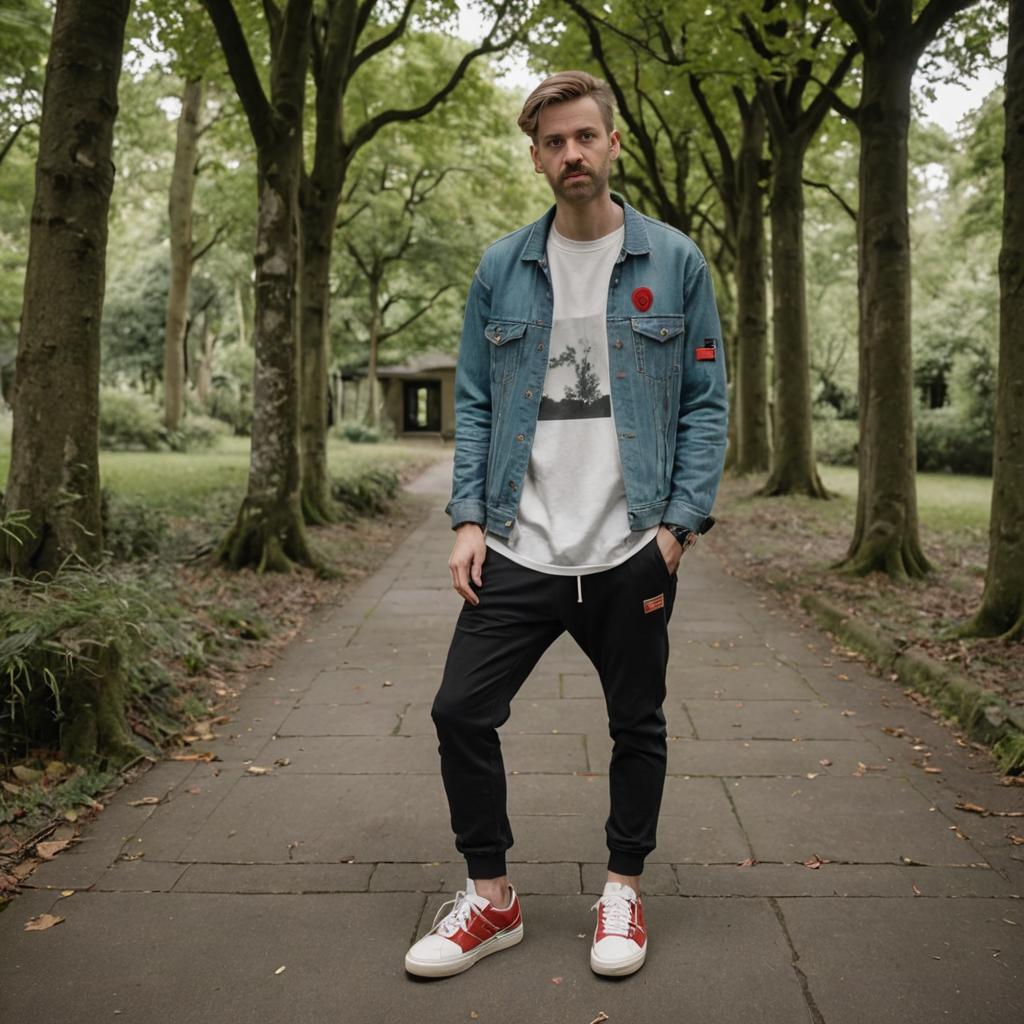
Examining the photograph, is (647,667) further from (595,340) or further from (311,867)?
(311,867)

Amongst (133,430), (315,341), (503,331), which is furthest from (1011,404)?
(133,430)

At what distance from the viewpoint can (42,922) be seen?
9.88 ft

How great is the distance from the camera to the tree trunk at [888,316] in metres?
8.57

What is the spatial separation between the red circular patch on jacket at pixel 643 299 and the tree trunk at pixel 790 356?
1288 centimetres

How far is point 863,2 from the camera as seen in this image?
886 centimetres

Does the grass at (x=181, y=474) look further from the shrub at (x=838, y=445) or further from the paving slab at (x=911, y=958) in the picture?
the shrub at (x=838, y=445)

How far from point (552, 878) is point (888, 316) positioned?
673cm

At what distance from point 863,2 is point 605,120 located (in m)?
7.58

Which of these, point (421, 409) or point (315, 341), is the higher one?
point (315, 341)

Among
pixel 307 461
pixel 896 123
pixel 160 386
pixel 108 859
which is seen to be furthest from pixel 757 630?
pixel 160 386

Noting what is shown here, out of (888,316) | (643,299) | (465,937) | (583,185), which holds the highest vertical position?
(888,316)

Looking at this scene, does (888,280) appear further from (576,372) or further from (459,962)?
(459,962)

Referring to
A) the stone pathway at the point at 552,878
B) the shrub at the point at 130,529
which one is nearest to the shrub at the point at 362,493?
the shrub at the point at 130,529

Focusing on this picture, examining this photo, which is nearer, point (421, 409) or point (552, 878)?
point (552, 878)
